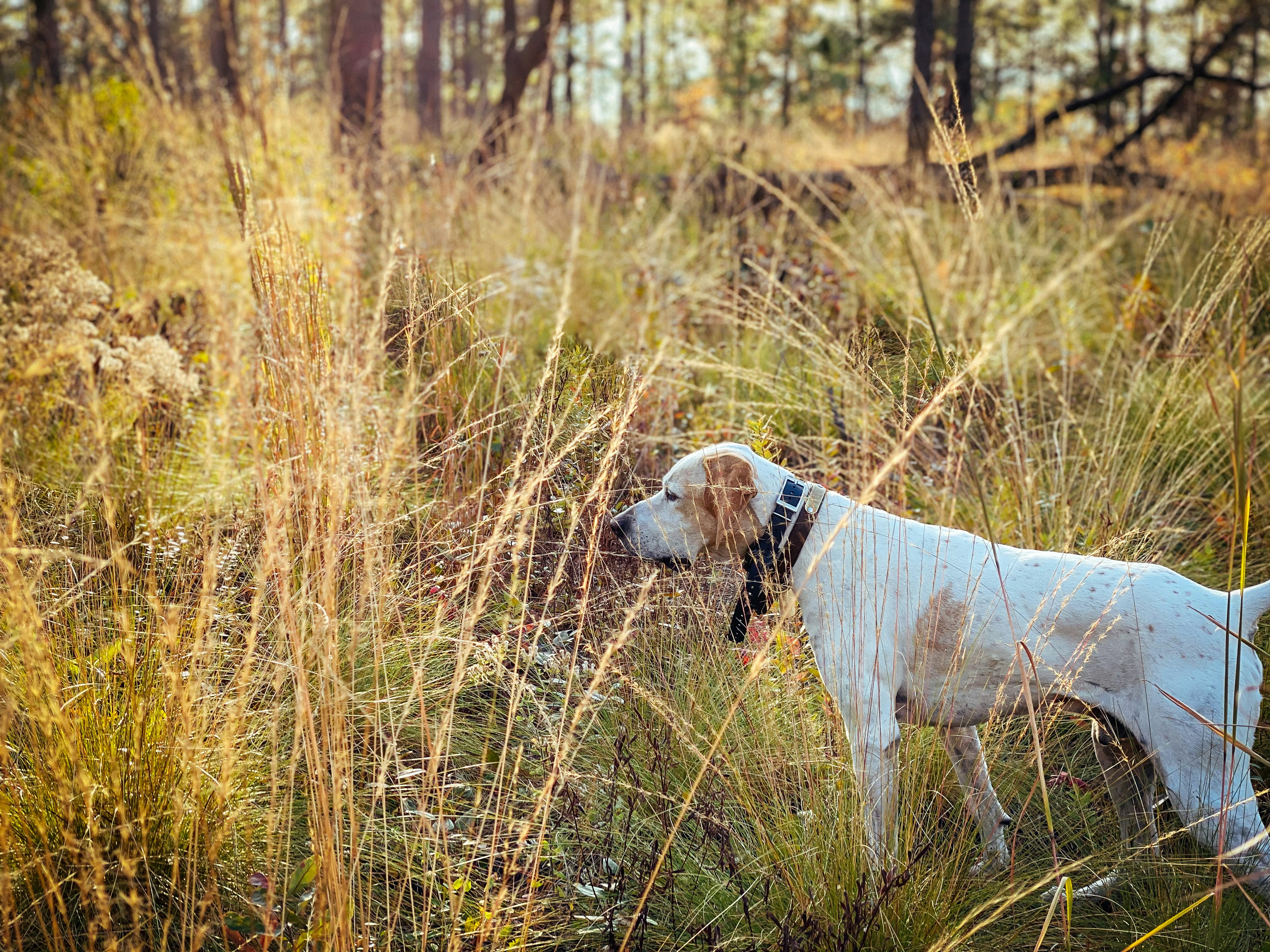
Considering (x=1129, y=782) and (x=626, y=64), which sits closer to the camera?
(x=1129, y=782)

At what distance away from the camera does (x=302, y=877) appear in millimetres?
1720

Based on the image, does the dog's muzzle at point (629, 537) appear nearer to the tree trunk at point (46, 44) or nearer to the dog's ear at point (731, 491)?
the dog's ear at point (731, 491)

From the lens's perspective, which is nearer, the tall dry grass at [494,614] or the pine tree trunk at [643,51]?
the tall dry grass at [494,614]

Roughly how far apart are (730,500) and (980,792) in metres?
0.86

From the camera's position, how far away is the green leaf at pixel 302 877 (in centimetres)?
169

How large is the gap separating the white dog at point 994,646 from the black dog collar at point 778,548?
1 cm

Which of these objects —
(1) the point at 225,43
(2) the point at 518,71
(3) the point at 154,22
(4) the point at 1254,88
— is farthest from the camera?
(3) the point at 154,22

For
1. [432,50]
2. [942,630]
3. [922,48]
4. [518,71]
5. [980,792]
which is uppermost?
[432,50]

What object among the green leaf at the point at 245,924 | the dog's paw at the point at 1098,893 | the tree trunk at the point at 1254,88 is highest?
the tree trunk at the point at 1254,88

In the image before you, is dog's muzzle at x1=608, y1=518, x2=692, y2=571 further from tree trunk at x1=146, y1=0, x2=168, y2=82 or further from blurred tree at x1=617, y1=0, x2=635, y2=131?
blurred tree at x1=617, y1=0, x2=635, y2=131

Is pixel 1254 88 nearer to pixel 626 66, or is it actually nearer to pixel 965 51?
pixel 965 51

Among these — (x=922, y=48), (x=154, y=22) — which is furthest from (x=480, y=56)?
(x=922, y=48)

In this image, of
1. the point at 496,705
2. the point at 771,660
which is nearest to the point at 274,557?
the point at 771,660

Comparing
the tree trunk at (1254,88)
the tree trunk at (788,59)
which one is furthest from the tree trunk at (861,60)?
the tree trunk at (1254,88)
